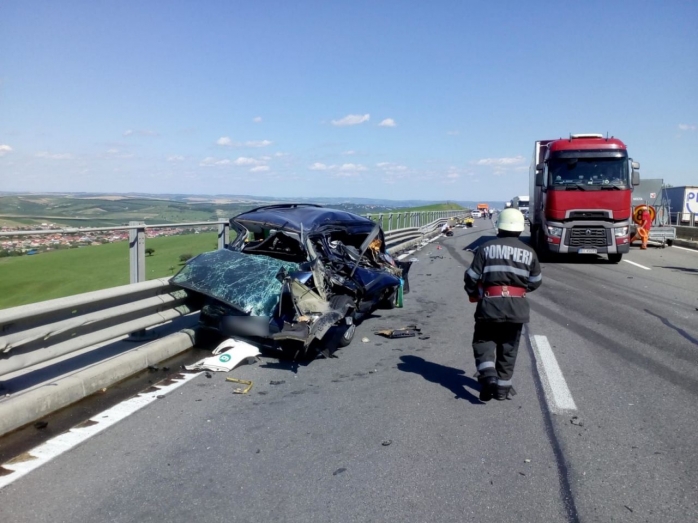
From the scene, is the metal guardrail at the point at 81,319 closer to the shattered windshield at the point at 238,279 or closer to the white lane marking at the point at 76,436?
Answer: the shattered windshield at the point at 238,279

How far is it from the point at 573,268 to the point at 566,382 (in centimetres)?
1261

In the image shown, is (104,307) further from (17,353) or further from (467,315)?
(467,315)

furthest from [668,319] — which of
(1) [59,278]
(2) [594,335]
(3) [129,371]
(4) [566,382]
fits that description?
(1) [59,278]

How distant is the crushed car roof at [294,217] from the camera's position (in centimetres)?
830

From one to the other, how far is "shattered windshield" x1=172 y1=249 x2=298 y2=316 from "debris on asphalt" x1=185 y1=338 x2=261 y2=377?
1.35ft

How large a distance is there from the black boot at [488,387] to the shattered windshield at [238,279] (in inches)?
101

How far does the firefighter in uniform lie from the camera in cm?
542

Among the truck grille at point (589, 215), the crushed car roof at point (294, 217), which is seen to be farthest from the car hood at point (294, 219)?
the truck grille at point (589, 215)

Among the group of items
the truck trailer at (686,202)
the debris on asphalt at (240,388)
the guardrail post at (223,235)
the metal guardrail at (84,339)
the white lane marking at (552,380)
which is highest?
the truck trailer at (686,202)

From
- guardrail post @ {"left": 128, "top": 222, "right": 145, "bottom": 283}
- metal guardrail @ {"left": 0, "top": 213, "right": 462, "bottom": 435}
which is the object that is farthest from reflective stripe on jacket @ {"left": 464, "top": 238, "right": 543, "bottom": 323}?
guardrail post @ {"left": 128, "top": 222, "right": 145, "bottom": 283}

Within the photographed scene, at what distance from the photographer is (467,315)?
32.9 feet

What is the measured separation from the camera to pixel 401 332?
850cm

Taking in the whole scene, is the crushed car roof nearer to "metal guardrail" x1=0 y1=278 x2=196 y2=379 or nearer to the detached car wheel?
the detached car wheel

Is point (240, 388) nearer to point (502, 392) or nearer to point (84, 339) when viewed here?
point (84, 339)
